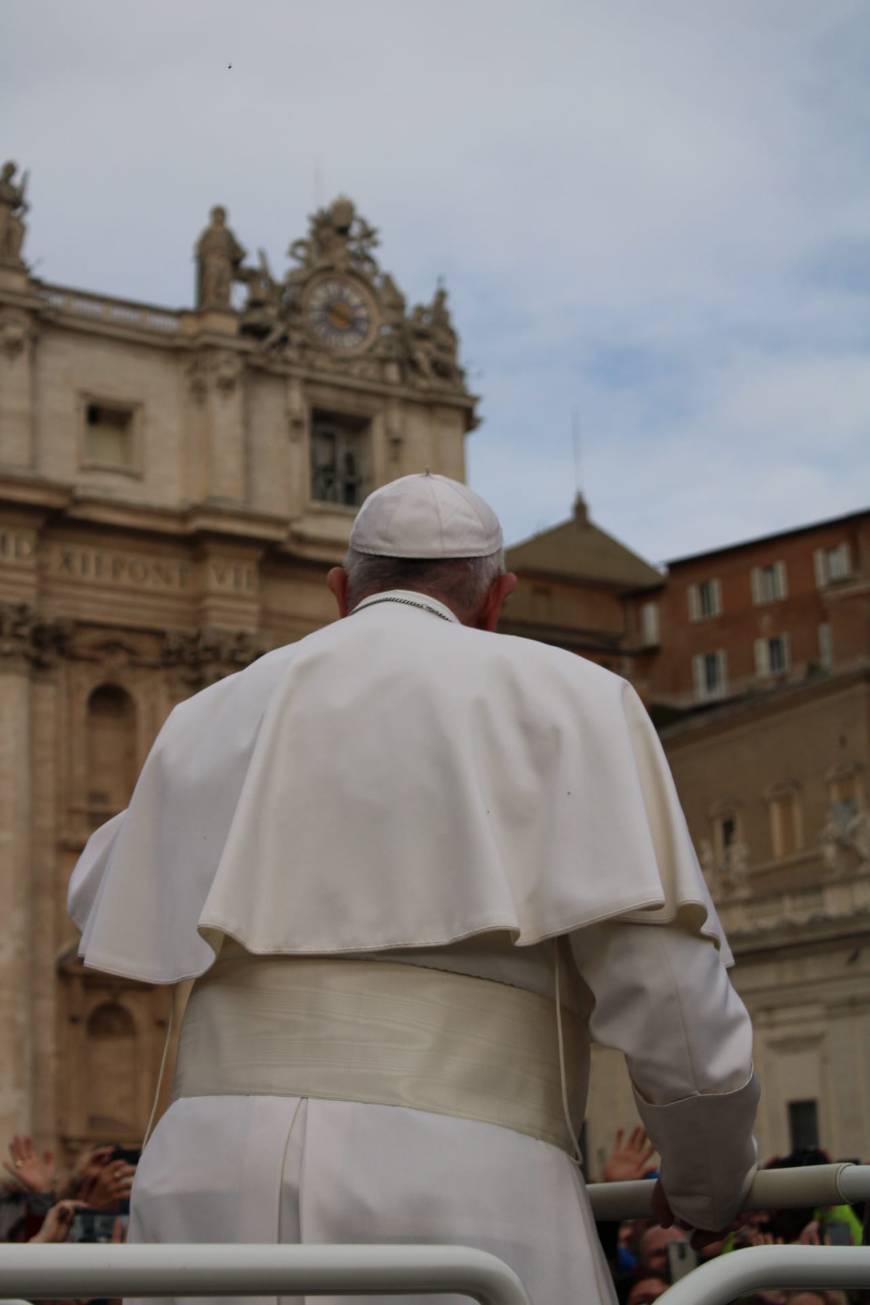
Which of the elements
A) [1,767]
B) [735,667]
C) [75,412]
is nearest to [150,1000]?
[1,767]

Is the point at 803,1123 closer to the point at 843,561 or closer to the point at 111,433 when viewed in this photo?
the point at 111,433

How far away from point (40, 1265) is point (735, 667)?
52915 millimetres

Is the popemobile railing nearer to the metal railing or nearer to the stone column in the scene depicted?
the metal railing

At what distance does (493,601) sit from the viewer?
12.4 feet

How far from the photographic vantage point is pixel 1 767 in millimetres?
32781

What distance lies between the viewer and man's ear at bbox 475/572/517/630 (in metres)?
3.74

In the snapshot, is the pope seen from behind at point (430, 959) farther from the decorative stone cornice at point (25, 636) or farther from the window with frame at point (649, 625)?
the window with frame at point (649, 625)

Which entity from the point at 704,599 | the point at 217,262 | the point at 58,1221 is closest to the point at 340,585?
the point at 58,1221

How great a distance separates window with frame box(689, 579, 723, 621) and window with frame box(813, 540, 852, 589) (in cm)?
319

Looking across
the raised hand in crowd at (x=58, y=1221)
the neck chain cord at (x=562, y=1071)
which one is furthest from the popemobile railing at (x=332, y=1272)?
the raised hand in crowd at (x=58, y=1221)

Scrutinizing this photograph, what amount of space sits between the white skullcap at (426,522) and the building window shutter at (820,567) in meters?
50.0

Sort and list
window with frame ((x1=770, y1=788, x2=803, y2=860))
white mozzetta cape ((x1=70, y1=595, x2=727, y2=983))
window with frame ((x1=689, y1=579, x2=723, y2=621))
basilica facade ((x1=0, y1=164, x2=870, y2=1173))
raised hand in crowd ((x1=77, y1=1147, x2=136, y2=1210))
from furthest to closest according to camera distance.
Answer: window with frame ((x1=689, y1=579, x2=723, y2=621)) → window with frame ((x1=770, y1=788, x2=803, y2=860)) → basilica facade ((x1=0, y1=164, x2=870, y2=1173)) → raised hand in crowd ((x1=77, y1=1147, x2=136, y2=1210)) → white mozzetta cape ((x1=70, y1=595, x2=727, y2=983))

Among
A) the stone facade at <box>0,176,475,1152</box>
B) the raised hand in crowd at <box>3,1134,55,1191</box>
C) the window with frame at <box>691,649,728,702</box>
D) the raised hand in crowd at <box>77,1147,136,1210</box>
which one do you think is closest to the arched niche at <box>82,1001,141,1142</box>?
the stone facade at <box>0,176,475,1152</box>

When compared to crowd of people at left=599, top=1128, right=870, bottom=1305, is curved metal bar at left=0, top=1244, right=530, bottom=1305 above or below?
above
